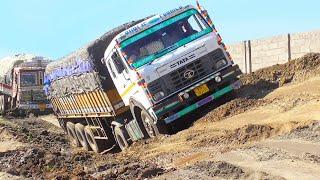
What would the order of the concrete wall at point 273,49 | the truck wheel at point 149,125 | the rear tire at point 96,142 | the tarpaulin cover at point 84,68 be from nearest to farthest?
the truck wheel at point 149,125
the tarpaulin cover at point 84,68
the concrete wall at point 273,49
the rear tire at point 96,142

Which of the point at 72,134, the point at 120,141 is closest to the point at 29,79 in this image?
the point at 72,134

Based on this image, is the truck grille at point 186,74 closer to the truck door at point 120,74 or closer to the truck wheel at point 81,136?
the truck door at point 120,74

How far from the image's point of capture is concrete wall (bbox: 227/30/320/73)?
17.6m

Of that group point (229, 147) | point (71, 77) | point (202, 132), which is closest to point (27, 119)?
point (71, 77)

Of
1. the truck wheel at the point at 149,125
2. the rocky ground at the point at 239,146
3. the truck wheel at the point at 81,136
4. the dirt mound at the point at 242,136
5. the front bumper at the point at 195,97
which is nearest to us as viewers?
the rocky ground at the point at 239,146

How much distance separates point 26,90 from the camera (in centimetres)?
3136

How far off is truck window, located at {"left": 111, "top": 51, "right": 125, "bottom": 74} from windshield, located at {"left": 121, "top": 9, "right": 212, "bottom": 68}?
1.17ft

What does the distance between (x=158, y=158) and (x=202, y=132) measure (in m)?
1.32

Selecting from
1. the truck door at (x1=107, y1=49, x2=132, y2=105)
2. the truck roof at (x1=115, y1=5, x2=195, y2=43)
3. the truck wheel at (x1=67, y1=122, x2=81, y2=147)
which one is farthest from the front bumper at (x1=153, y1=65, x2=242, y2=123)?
the truck wheel at (x1=67, y1=122, x2=81, y2=147)

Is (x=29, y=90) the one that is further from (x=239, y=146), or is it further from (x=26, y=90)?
(x=239, y=146)

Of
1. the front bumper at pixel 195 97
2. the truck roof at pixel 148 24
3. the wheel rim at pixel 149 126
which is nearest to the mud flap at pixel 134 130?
the wheel rim at pixel 149 126

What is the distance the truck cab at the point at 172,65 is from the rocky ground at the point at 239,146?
0.52m

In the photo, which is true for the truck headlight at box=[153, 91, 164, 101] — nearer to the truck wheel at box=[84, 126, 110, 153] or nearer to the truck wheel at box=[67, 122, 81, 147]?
the truck wheel at box=[84, 126, 110, 153]

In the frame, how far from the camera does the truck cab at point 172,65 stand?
43.2ft
